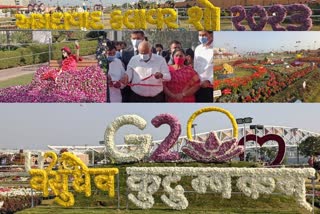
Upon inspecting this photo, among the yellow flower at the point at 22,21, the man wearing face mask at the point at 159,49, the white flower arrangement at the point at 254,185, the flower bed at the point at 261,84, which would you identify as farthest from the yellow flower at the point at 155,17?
the white flower arrangement at the point at 254,185

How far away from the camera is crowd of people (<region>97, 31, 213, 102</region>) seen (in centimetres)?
2972

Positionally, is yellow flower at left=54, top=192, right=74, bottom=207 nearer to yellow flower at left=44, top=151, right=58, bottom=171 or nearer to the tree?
yellow flower at left=44, top=151, right=58, bottom=171

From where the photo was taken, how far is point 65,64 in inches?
1217

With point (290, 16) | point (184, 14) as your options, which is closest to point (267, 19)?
point (290, 16)

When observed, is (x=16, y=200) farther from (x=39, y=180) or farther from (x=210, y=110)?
(x=210, y=110)

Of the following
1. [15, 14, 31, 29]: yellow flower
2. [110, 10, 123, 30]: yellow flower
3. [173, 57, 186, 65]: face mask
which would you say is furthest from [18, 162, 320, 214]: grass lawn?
[15, 14, 31, 29]: yellow flower

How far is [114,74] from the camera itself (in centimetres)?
3016

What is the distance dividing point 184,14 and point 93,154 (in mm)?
5548

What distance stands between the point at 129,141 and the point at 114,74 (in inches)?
269

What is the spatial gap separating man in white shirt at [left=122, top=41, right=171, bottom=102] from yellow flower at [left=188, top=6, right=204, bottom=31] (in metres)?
1.52

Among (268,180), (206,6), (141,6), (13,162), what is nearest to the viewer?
(268,180)

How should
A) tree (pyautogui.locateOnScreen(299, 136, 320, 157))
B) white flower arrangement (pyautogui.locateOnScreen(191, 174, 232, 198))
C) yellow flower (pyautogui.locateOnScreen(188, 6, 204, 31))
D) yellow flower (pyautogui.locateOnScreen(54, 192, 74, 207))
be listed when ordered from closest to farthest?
white flower arrangement (pyautogui.locateOnScreen(191, 174, 232, 198))
yellow flower (pyautogui.locateOnScreen(54, 192, 74, 207))
yellow flower (pyautogui.locateOnScreen(188, 6, 204, 31))
tree (pyautogui.locateOnScreen(299, 136, 320, 157))

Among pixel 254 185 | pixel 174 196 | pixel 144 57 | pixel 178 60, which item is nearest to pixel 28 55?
pixel 144 57

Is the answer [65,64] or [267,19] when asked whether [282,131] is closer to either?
[267,19]
